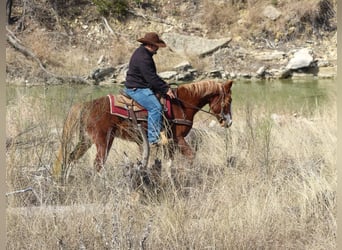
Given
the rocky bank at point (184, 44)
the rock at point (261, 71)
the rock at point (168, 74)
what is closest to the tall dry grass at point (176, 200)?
the rocky bank at point (184, 44)

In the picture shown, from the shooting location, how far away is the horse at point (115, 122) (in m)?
3.81

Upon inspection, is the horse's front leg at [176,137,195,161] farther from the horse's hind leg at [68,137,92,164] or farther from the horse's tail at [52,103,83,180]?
the horse's tail at [52,103,83,180]

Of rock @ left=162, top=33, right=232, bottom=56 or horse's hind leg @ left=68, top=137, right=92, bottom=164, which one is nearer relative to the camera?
horse's hind leg @ left=68, top=137, right=92, bottom=164

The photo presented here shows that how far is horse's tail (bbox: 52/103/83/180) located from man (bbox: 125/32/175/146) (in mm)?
607

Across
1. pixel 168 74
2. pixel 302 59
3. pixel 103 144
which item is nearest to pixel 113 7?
pixel 168 74

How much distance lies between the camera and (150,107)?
4.34m

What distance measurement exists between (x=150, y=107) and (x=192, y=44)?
19.0 feet

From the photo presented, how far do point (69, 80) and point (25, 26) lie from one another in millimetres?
6175

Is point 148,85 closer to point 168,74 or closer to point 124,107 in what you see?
→ point 124,107

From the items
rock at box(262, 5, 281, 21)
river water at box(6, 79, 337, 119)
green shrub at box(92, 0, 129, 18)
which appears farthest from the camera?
rock at box(262, 5, 281, 21)

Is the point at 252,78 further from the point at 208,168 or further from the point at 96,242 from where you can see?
the point at 96,242

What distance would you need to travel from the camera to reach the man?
4.29 m

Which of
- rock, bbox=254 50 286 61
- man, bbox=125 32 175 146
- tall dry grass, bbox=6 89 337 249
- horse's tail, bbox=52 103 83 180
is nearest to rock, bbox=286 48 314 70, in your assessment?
rock, bbox=254 50 286 61

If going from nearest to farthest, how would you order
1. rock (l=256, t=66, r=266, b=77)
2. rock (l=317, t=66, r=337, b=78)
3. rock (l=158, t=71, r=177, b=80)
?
rock (l=158, t=71, r=177, b=80) < rock (l=317, t=66, r=337, b=78) < rock (l=256, t=66, r=266, b=77)
